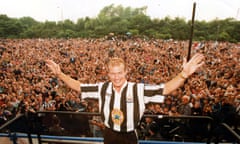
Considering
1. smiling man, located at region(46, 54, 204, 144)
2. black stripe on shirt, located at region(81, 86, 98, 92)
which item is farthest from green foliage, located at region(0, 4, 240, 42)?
smiling man, located at region(46, 54, 204, 144)

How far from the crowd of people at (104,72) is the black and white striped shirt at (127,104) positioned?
6.77 ft

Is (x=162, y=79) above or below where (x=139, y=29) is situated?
below

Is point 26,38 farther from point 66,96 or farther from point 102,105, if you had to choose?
point 102,105

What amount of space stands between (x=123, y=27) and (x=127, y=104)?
16.8 feet

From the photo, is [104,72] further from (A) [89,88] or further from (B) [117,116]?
(B) [117,116]

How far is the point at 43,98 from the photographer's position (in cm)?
405

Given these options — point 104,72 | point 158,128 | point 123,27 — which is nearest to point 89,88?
point 158,128

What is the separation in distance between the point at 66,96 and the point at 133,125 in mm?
2957

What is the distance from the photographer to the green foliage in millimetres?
5457

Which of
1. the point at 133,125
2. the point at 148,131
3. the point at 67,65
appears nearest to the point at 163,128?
the point at 148,131

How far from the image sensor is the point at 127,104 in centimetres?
103

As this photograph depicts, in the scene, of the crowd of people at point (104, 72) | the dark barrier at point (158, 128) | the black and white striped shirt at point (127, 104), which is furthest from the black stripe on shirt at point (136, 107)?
the crowd of people at point (104, 72)

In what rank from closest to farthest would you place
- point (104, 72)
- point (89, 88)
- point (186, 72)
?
point (186, 72) < point (89, 88) < point (104, 72)

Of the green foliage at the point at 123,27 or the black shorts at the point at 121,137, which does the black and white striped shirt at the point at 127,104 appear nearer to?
the black shorts at the point at 121,137
